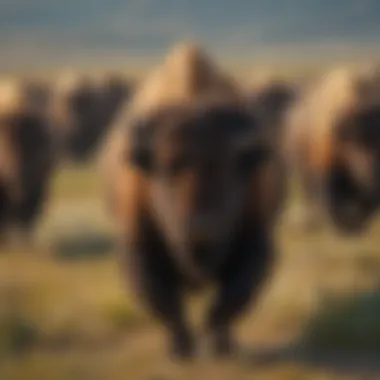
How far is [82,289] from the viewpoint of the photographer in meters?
1.17

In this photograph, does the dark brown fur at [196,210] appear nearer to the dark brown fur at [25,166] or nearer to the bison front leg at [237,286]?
the bison front leg at [237,286]

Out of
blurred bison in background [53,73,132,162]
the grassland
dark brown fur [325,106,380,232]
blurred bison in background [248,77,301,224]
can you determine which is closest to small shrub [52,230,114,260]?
the grassland

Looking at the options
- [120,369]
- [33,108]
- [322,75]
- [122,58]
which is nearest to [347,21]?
[322,75]

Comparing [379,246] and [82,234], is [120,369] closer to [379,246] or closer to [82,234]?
[82,234]

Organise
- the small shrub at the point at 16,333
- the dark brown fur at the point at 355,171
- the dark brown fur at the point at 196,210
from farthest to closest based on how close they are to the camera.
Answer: the dark brown fur at the point at 355,171
the small shrub at the point at 16,333
the dark brown fur at the point at 196,210

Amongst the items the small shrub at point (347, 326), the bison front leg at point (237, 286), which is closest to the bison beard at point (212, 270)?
the bison front leg at point (237, 286)

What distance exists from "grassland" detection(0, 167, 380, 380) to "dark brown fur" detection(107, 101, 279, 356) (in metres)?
0.03

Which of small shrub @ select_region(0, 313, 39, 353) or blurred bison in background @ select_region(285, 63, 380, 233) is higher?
blurred bison in background @ select_region(285, 63, 380, 233)

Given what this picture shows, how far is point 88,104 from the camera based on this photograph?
115 cm

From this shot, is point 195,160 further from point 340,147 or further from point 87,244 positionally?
point 340,147

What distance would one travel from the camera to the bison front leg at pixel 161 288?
1134 millimetres

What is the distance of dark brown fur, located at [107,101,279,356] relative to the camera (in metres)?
1.06

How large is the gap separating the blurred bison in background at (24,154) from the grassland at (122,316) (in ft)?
0.10

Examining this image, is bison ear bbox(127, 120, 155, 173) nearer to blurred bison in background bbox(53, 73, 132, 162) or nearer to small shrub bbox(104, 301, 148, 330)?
blurred bison in background bbox(53, 73, 132, 162)
